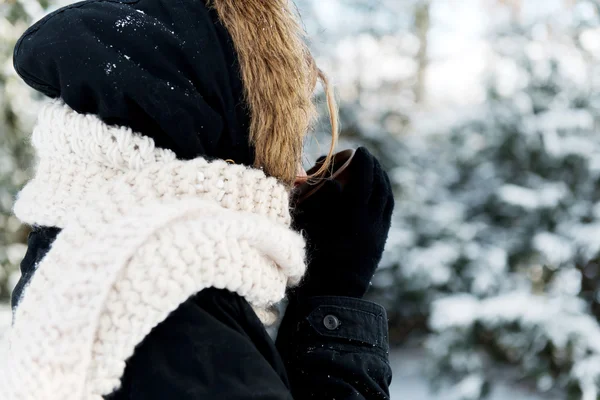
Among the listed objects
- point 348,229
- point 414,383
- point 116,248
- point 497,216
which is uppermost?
point 116,248

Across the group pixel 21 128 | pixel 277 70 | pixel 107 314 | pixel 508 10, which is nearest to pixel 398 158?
pixel 508 10

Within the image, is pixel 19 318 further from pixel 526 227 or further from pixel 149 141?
pixel 526 227

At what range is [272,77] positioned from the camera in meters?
0.84

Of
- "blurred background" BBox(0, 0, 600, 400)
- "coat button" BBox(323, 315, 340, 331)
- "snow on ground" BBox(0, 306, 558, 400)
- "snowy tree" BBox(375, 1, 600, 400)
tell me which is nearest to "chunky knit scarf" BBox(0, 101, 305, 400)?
"coat button" BBox(323, 315, 340, 331)

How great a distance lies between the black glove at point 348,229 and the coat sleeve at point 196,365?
1.09ft

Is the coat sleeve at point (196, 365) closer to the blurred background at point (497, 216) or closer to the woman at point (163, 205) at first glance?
the woman at point (163, 205)

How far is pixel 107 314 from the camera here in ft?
2.27

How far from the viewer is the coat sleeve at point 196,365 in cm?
69

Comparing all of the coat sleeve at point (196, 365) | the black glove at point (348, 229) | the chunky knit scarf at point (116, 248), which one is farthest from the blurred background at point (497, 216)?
the coat sleeve at point (196, 365)

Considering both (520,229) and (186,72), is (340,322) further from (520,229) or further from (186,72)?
(520,229)

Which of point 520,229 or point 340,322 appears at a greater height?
point 340,322

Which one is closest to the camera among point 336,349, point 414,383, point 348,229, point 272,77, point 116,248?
point 116,248

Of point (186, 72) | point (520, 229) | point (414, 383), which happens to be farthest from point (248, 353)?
point (414, 383)

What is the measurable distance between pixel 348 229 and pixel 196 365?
454 millimetres
